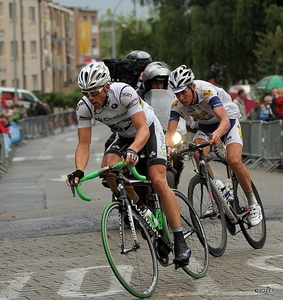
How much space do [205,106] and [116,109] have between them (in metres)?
1.49

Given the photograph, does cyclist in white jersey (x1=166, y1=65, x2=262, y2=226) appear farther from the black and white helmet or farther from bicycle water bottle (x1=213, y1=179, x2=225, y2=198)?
the black and white helmet

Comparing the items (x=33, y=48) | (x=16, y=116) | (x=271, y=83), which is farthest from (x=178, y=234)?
(x=33, y=48)

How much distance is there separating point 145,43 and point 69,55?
6297cm

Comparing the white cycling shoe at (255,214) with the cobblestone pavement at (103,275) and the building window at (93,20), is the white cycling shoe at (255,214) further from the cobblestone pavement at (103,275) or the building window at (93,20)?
the building window at (93,20)

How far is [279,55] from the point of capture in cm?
3597

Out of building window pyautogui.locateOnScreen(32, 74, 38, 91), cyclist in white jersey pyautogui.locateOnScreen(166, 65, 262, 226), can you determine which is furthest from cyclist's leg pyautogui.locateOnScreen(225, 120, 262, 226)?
building window pyautogui.locateOnScreen(32, 74, 38, 91)

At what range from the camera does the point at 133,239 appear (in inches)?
285

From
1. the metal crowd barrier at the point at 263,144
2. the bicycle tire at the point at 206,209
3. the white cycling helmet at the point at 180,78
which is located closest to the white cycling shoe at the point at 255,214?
the bicycle tire at the point at 206,209

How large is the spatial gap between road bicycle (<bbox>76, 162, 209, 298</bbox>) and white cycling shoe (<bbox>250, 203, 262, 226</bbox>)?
174 cm

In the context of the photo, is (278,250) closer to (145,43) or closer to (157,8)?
(157,8)

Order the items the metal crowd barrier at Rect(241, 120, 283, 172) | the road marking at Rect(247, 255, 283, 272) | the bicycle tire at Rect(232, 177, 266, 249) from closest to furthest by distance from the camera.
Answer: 1. the road marking at Rect(247, 255, 283, 272)
2. the bicycle tire at Rect(232, 177, 266, 249)
3. the metal crowd barrier at Rect(241, 120, 283, 172)

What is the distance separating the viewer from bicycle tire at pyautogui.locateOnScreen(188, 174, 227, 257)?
8883 millimetres

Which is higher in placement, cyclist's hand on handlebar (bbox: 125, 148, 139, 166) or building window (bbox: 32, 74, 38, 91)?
cyclist's hand on handlebar (bbox: 125, 148, 139, 166)

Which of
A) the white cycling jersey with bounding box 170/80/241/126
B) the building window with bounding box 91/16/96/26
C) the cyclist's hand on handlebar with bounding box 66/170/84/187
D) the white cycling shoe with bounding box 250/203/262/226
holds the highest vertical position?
the white cycling jersey with bounding box 170/80/241/126
